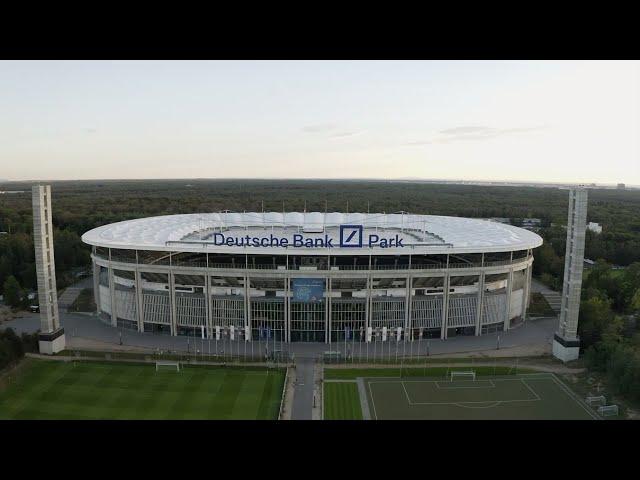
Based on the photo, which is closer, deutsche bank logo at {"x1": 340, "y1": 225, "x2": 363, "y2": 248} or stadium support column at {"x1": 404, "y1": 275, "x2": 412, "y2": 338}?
stadium support column at {"x1": 404, "y1": 275, "x2": 412, "y2": 338}

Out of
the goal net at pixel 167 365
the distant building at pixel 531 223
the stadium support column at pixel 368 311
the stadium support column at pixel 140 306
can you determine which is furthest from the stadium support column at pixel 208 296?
the distant building at pixel 531 223

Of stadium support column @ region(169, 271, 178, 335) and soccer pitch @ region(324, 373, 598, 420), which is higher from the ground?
stadium support column @ region(169, 271, 178, 335)

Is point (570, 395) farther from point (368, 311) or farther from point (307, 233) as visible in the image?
point (307, 233)

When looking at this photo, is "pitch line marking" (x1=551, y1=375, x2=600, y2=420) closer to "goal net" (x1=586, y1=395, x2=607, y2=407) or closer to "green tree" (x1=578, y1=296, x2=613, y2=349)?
"goal net" (x1=586, y1=395, x2=607, y2=407)

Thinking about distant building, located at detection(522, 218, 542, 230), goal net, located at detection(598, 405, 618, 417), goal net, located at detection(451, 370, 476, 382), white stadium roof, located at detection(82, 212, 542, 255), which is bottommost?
goal net, located at detection(451, 370, 476, 382)

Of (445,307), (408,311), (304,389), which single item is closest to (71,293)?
(304,389)

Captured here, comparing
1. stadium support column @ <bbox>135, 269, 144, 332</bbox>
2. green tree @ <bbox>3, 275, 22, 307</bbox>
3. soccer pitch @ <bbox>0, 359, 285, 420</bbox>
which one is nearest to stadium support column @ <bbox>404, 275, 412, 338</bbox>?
soccer pitch @ <bbox>0, 359, 285, 420</bbox>

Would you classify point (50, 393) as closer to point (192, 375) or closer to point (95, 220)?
point (192, 375)
